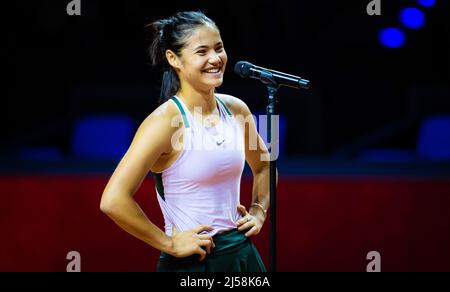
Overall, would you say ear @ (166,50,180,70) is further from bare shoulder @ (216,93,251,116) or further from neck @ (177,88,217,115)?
bare shoulder @ (216,93,251,116)

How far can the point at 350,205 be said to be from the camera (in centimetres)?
372

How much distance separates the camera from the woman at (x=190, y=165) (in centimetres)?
212

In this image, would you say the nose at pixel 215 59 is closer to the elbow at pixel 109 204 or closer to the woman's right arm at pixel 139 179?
the woman's right arm at pixel 139 179

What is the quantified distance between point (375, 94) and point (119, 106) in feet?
7.58
